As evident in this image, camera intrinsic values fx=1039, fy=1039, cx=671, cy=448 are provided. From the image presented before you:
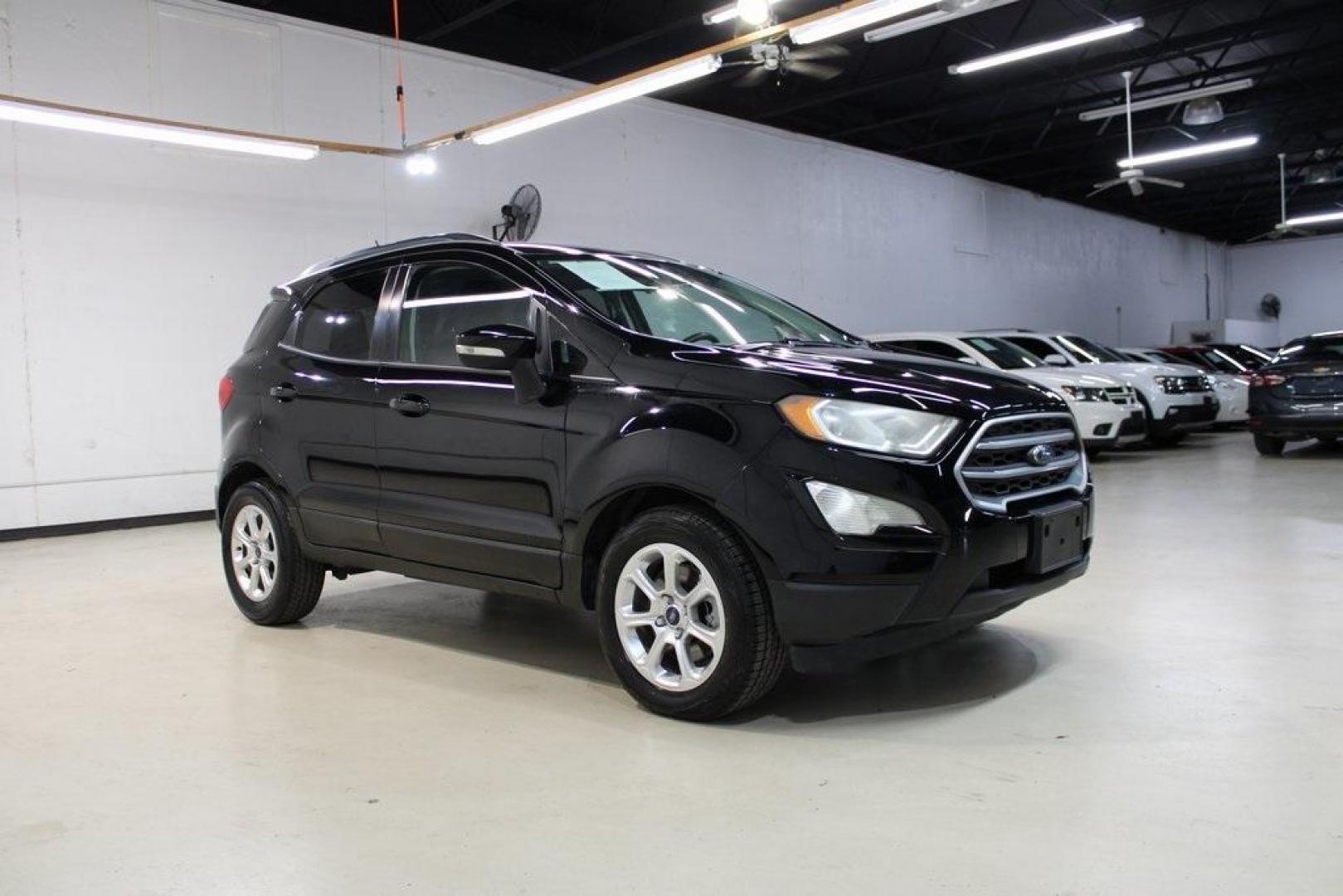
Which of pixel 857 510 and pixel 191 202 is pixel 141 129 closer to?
pixel 191 202

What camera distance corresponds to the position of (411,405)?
3.78 meters

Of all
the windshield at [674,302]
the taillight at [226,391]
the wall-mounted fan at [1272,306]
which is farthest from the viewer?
the wall-mounted fan at [1272,306]

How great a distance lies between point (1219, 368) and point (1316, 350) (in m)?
5.65

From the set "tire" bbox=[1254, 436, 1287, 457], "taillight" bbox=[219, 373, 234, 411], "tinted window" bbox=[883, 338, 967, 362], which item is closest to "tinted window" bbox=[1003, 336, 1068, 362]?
"tinted window" bbox=[883, 338, 967, 362]

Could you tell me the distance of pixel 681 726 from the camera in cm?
310

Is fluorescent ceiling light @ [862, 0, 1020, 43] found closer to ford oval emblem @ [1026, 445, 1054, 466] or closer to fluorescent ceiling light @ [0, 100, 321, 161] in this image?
ford oval emblem @ [1026, 445, 1054, 466]

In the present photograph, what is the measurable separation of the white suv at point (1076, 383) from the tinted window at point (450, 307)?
6.50m

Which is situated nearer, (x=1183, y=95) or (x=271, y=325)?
(x=271, y=325)

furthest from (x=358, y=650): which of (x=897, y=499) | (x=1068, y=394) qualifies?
(x=1068, y=394)

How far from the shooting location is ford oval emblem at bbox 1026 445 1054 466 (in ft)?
10.5

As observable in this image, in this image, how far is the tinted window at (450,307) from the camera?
3686mm

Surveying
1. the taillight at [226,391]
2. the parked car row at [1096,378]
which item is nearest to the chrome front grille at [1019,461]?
the taillight at [226,391]

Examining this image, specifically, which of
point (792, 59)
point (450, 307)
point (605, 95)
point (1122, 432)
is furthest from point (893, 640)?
point (1122, 432)

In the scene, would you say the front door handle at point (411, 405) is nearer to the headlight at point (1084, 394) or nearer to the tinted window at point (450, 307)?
the tinted window at point (450, 307)
